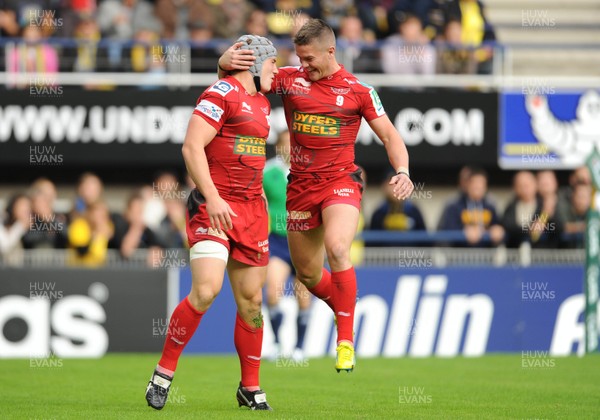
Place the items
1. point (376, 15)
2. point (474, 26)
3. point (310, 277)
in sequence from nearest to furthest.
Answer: point (310, 277) → point (474, 26) → point (376, 15)

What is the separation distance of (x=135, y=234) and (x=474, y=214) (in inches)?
172

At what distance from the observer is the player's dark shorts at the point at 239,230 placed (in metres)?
8.60

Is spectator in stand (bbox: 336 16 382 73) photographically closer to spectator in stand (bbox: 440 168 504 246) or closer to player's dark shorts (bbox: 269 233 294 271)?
spectator in stand (bbox: 440 168 504 246)

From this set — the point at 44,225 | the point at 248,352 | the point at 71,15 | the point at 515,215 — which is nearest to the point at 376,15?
the point at 71,15

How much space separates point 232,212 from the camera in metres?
8.59

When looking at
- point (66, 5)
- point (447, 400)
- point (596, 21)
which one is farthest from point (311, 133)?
point (596, 21)

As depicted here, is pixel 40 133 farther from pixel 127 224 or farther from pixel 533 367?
pixel 533 367

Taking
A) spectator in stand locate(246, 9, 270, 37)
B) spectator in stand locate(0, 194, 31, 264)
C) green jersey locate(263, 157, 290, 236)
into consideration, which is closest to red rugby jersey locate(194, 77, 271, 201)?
green jersey locate(263, 157, 290, 236)

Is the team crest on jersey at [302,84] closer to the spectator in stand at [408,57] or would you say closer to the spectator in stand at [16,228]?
the spectator in stand at [16,228]

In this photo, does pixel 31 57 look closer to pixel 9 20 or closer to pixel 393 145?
pixel 9 20

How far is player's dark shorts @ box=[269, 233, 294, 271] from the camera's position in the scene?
1356cm

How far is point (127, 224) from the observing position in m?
15.6

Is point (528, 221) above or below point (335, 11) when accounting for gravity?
below

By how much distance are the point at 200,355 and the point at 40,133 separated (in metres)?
4.61
